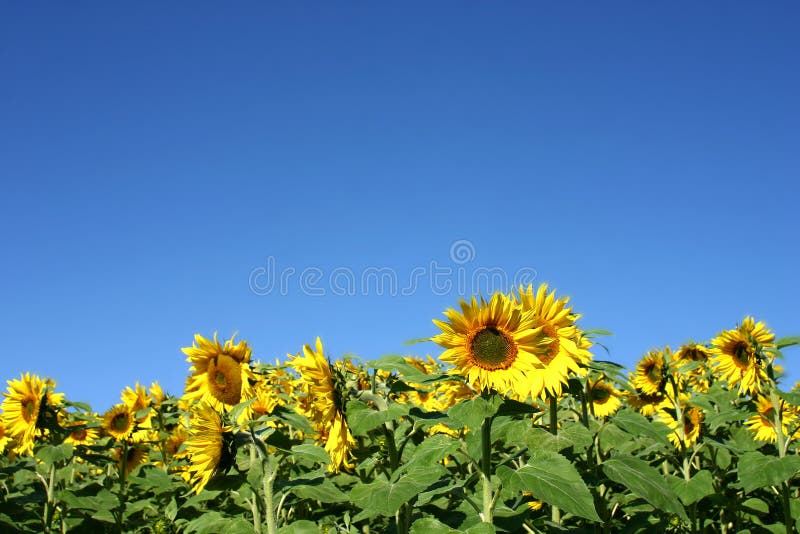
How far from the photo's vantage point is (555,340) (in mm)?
3961

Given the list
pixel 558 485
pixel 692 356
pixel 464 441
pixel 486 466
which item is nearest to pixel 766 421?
pixel 692 356

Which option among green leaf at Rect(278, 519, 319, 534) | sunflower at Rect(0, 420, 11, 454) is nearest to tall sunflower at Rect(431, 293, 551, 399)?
green leaf at Rect(278, 519, 319, 534)

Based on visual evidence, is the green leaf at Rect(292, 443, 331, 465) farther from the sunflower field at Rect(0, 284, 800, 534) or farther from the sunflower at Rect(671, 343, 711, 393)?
the sunflower at Rect(671, 343, 711, 393)

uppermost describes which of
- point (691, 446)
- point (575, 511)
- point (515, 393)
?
point (691, 446)

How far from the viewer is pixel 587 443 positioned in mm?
3805

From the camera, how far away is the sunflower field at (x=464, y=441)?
343cm

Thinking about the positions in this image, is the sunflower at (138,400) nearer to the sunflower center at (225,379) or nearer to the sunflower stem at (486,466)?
the sunflower center at (225,379)

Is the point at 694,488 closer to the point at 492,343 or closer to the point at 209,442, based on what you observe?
the point at 492,343

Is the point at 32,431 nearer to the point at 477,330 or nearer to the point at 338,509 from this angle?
the point at 338,509

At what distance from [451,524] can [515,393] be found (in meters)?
0.76

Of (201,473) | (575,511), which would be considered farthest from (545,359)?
(201,473)

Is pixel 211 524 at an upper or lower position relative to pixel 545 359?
lower

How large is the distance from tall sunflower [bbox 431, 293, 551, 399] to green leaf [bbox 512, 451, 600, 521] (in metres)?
0.49

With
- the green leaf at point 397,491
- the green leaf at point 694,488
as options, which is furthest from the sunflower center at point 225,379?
the green leaf at point 694,488
